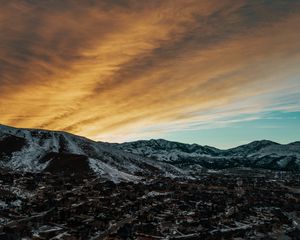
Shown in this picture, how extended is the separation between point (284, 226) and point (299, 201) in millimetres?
72799

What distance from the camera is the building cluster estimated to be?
353 feet

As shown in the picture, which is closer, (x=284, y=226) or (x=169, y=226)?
(x=169, y=226)

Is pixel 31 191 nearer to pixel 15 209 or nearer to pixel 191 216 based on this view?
pixel 15 209

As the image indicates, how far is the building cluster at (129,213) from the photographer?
107688 mm

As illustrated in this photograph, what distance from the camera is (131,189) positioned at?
198 meters

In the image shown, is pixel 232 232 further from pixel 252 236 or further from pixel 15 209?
pixel 15 209

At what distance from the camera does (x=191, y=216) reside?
13762 centimetres

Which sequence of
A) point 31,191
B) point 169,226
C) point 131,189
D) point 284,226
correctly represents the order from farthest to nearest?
1. point 131,189
2. point 31,191
3. point 284,226
4. point 169,226

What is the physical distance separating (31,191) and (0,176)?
2956 centimetres

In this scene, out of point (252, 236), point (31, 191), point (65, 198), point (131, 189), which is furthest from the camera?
point (131, 189)

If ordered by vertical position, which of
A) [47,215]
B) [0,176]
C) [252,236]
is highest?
[0,176]

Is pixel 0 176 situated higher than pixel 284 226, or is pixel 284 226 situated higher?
pixel 0 176

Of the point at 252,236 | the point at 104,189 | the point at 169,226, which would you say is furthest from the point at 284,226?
the point at 104,189

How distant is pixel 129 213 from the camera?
138125 millimetres
